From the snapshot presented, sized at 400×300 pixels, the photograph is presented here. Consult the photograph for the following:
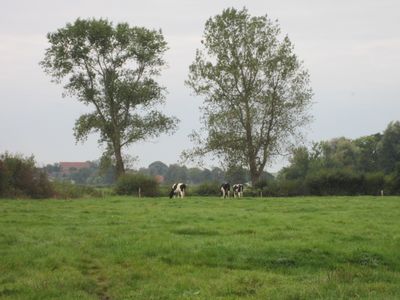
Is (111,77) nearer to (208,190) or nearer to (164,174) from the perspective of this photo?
(208,190)

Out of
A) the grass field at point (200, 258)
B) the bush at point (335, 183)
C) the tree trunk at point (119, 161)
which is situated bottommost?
the grass field at point (200, 258)

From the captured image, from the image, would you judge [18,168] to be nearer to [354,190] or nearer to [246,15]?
[246,15]

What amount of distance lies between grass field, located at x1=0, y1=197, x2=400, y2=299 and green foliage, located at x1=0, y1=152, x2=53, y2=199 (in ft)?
58.4

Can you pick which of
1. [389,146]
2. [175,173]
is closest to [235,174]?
[389,146]

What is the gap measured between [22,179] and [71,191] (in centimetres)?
515

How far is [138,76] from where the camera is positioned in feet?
175

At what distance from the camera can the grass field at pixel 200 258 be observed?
10547 mm

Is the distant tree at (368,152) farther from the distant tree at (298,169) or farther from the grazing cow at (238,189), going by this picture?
the grazing cow at (238,189)

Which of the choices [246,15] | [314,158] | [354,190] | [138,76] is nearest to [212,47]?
[246,15]

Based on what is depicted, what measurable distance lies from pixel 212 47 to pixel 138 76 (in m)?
7.93

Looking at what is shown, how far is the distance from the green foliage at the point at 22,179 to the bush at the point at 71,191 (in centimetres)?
124

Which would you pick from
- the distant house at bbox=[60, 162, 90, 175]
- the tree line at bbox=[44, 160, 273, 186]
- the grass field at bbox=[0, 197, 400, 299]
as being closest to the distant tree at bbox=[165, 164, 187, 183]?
the tree line at bbox=[44, 160, 273, 186]

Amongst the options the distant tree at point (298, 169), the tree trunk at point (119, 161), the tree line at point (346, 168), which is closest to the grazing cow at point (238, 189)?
the tree line at point (346, 168)

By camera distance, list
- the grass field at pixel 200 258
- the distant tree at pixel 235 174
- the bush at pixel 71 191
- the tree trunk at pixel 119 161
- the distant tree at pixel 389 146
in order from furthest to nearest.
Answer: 1. the distant tree at pixel 389 146
2. the tree trunk at pixel 119 161
3. the distant tree at pixel 235 174
4. the bush at pixel 71 191
5. the grass field at pixel 200 258
